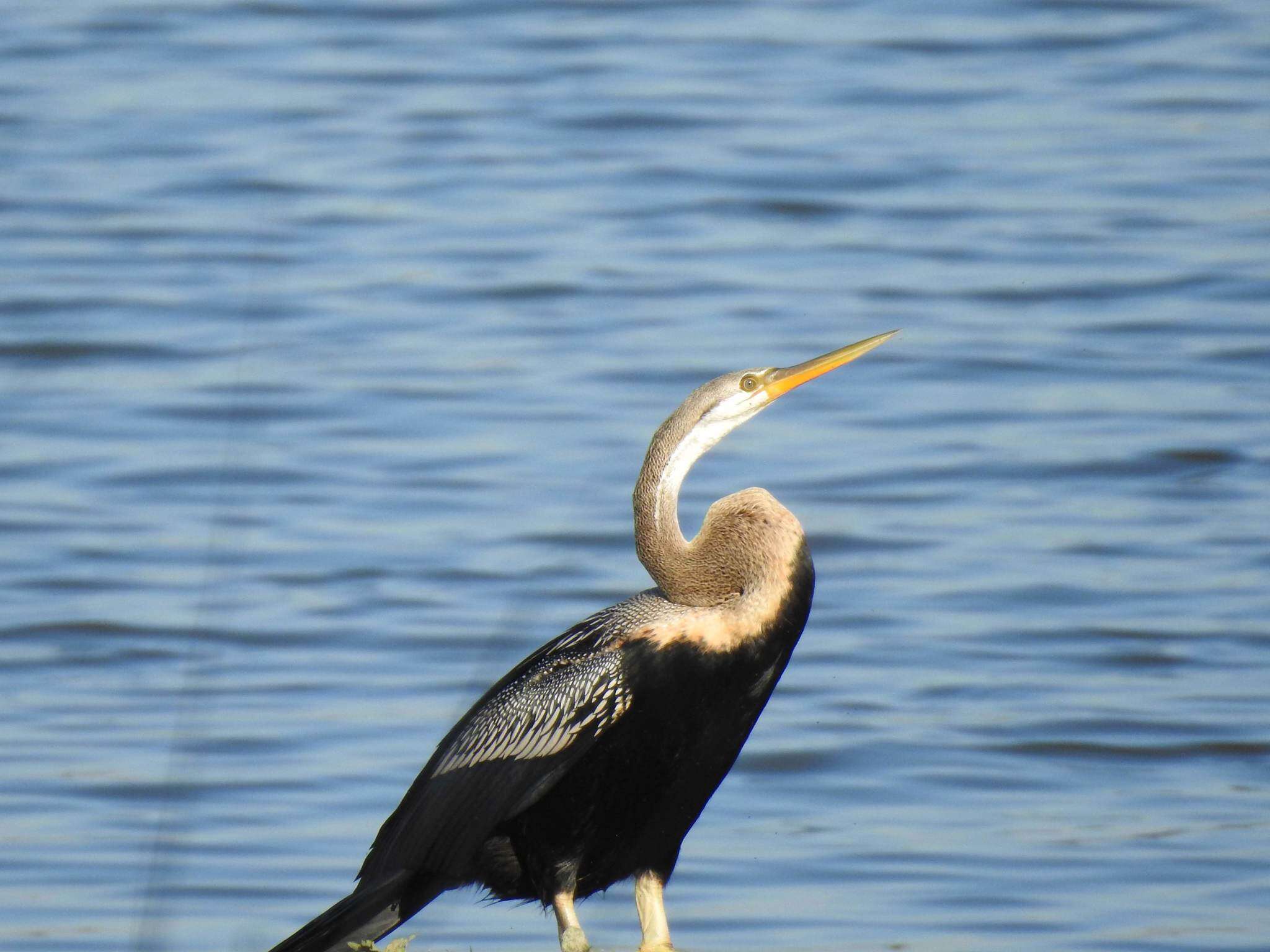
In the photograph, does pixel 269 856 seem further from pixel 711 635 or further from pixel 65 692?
pixel 711 635

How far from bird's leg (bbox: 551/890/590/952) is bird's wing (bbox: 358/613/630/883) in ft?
0.68

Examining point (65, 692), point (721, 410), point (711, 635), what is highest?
point (721, 410)

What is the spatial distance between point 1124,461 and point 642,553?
252 inches

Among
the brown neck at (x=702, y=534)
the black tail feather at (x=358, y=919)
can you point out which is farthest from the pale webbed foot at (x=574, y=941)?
the brown neck at (x=702, y=534)

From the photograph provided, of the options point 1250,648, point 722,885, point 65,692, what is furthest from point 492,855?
point 1250,648

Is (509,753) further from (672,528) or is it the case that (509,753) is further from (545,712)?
(672,528)

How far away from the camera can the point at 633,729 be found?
15.4ft

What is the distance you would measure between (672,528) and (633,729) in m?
0.42

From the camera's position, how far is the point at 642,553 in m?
4.73

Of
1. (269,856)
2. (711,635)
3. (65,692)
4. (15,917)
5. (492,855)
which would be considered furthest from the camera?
(65,692)

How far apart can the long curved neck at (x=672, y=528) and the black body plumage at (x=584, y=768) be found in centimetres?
8

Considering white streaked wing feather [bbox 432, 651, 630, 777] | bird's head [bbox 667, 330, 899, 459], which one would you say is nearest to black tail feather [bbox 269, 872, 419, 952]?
white streaked wing feather [bbox 432, 651, 630, 777]

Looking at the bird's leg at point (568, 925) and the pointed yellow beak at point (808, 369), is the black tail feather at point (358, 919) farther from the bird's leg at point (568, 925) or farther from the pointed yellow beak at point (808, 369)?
the pointed yellow beak at point (808, 369)

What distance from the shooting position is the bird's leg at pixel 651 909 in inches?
195
